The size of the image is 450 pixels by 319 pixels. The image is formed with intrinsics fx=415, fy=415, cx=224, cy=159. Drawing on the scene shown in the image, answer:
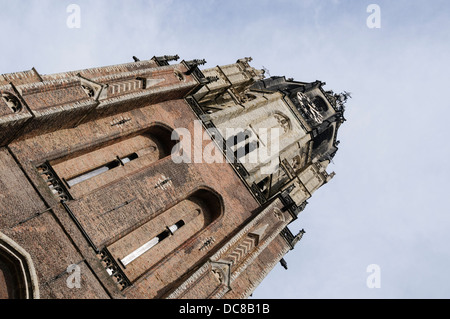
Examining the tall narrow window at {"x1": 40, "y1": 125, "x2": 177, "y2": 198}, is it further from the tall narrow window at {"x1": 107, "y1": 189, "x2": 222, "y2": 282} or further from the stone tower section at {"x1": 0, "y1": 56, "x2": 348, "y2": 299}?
the tall narrow window at {"x1": 107, "y1": 189, "x2": 222, "y2": 282}

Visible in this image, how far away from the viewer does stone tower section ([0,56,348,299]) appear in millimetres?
11141

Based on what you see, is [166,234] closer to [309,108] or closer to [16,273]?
[16,273]

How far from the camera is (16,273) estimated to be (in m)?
10.4

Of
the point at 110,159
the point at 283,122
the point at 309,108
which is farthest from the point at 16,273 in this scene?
the point at 309,108

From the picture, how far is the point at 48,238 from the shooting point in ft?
36.8

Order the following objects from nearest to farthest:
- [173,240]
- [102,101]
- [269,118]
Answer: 1. [102,101]
2. [173,240]
3. [269,118]

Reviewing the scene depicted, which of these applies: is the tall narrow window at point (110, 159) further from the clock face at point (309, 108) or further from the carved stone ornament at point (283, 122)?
the clock face at point (309, 108)

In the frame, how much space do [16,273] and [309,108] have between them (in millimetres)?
28741

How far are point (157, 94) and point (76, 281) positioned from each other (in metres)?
8.31

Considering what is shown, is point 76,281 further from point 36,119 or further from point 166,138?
point 166,138

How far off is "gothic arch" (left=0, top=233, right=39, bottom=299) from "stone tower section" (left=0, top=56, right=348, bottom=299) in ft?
0.08

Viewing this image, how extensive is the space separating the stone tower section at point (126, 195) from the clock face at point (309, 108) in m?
13.0
